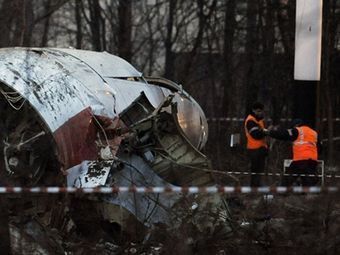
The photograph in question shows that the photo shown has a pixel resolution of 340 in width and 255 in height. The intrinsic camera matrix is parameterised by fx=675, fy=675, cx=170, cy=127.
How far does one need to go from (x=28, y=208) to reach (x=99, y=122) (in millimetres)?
1481

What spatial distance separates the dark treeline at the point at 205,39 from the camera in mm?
19406

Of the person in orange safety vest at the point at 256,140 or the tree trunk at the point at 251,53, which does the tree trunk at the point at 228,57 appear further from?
the person in orange safety vest at the point at 256,140

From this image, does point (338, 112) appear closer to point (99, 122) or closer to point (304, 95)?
point (304, 95)

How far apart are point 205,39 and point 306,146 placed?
12880 millimetres

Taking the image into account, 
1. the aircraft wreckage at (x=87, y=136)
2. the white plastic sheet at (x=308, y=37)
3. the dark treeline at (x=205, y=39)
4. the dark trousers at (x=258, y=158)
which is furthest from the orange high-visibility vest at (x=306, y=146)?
the dark treeline at (x=205, y=39)

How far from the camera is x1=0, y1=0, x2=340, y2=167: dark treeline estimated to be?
63.7ft

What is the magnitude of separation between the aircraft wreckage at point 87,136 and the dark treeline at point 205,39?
8.50m

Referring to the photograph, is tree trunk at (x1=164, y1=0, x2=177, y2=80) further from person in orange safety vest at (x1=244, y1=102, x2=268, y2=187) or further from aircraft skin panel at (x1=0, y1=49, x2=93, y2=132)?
aircraft skin panel at (x1=0, y1=49, x2=93, y2=132)

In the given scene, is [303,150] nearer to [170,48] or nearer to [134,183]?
[134,183]

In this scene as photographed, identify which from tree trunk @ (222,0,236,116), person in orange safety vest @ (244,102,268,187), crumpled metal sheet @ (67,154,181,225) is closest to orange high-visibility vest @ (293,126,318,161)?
person in orange safety vest @ (244,102,268,187)

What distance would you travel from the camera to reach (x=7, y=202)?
6.52 m

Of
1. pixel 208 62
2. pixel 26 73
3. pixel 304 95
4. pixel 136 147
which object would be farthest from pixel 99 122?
pixel 208 62

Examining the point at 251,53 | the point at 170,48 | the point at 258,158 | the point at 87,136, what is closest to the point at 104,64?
the point at 87,136

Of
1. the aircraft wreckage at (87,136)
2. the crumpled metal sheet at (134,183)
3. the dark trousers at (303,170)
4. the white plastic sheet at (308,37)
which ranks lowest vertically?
the dark trousers at (303,170)
